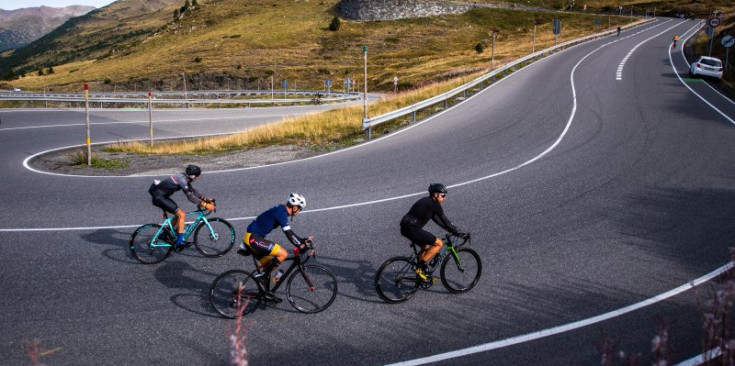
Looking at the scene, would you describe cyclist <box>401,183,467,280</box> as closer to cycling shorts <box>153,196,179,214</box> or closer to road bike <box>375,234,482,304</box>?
road bike <box>375,234,482,304</box>

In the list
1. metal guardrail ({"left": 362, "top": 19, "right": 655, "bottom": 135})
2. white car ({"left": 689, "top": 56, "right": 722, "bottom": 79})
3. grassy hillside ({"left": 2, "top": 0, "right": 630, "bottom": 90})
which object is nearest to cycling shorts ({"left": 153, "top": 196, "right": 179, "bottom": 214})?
metal guardrail ({"left": 362, "top": 19, "right": 655, "bottom": 135})

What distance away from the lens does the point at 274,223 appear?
739 centimetres

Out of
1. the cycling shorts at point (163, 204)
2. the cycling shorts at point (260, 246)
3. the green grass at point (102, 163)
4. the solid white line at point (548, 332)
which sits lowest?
→ the solid white line at point (548, 332)

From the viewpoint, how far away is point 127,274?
8.56m

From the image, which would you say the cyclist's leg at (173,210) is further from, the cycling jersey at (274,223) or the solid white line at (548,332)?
the solid white line at (548,332)

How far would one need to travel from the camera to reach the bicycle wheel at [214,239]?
942 cm

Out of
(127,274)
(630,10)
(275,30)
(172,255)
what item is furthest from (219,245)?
(630,10)

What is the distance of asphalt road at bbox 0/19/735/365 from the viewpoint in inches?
258

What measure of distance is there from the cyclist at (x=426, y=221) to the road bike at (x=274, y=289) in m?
1.26

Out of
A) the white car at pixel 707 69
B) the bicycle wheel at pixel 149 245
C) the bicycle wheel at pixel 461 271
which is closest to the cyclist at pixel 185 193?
the bicycle wheel at pixel 149 245

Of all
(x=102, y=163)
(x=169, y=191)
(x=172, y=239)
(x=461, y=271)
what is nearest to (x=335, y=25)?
(x=102, y=163)

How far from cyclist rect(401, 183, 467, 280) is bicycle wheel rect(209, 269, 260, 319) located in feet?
7.28

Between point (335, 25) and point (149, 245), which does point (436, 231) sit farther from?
point (335, 25)

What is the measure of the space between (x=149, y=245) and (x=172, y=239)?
366 millimetres
